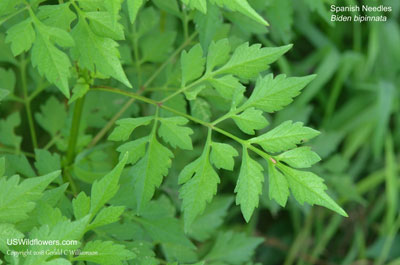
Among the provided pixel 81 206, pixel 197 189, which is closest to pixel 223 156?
pixel 197 189

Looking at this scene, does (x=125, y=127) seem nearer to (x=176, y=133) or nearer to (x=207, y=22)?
(x=176, y=133)

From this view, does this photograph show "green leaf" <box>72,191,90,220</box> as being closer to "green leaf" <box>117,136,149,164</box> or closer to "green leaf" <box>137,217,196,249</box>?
"green leaf" <box>117,136,149,164</box>

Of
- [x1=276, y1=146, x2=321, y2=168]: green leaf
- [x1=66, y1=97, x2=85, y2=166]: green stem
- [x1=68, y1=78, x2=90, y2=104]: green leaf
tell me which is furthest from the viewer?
[x1=66, y1=97, x2=85, y2=166]: green stem

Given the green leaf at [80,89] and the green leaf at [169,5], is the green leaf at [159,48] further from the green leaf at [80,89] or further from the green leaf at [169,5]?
the green leaf at [80,89]

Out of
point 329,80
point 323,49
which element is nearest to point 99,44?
point 323,49

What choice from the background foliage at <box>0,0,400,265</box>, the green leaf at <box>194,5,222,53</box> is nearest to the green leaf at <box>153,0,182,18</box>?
the background foliage at <box>0,0,400,265</box>

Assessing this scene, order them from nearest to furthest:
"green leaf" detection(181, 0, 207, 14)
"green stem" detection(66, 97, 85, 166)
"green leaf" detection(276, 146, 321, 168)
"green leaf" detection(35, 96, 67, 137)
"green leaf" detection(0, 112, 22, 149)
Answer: "green leaf" detection(181, 0, 207, 14) → "green leaf" detection(276, 146, 321, 168) → "green stem" detection(66, 97, 85, 166) → "green leaf" detection(0, 112, 22, 149) → "green leaf" detection(35, 96, 67, 137)

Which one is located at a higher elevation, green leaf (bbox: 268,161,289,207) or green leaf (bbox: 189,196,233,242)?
green leaf (bbox: 268,161,289,207)
